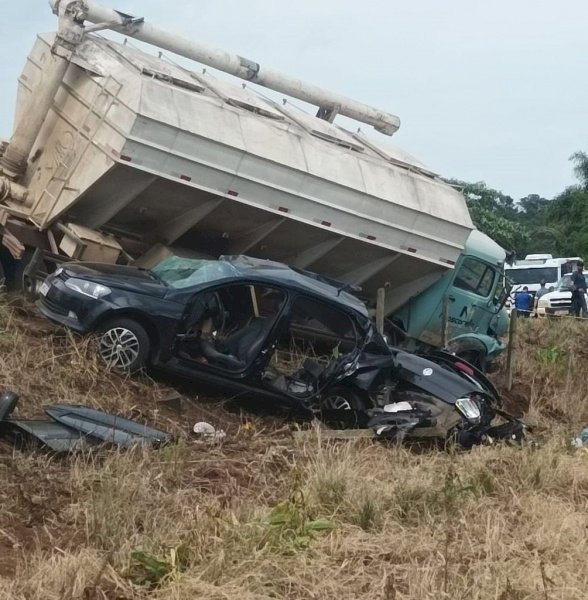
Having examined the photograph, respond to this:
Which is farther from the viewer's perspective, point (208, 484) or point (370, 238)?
point (370, 238)

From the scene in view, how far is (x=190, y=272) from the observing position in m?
9.90

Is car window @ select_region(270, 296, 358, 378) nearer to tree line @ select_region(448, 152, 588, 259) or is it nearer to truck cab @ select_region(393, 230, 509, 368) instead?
truck cab @ select_region(393, 230, 509, 368)

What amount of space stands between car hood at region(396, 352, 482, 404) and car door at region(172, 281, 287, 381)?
1554mm

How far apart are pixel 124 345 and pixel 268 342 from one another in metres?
1.40

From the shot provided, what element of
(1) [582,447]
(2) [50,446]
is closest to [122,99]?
(2) [50,446]

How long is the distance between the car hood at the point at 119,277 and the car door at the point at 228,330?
16.3 inches

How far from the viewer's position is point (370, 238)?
43.7 ft

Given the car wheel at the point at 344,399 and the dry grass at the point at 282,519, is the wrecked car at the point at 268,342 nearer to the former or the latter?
the car wheel at the point at 344,399

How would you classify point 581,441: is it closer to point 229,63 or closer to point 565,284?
point 229,63

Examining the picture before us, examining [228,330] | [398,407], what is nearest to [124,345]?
[228,330]

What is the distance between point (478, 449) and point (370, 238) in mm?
5241

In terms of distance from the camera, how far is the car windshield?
9562 millimetres

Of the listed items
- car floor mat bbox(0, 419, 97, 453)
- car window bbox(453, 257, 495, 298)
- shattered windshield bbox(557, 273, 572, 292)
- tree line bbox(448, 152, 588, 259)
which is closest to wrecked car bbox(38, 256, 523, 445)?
car floor mat bbox(0, 419, 97, 453)

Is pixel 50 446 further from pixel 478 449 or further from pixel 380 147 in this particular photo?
pixel 380 147
